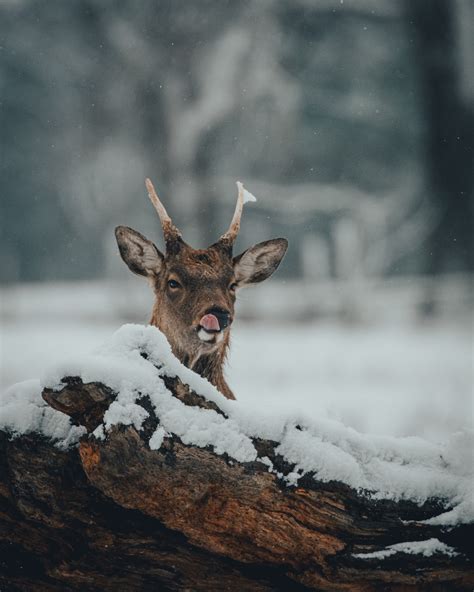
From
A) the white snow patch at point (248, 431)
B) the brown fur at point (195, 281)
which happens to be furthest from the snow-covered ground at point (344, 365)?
the white snow patch at point (248, 431)

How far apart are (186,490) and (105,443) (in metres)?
0.34

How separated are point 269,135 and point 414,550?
1700cm

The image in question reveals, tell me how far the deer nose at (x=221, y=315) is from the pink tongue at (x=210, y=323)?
0.03 metres

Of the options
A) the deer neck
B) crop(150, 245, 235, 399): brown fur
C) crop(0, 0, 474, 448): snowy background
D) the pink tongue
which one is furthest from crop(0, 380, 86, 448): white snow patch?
crop(0, 0, 474, 448): snowy background

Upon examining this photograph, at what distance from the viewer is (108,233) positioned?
19891mm

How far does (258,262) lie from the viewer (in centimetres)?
568

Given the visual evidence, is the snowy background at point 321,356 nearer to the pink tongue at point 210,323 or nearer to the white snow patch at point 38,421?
the pink tongue at point 210,323

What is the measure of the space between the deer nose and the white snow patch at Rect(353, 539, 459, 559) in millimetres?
1908

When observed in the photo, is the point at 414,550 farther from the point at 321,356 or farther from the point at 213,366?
the point at 321,356

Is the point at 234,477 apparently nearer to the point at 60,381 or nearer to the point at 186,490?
the point at 186,490

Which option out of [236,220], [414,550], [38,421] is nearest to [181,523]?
[38,421]

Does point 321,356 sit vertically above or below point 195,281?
above

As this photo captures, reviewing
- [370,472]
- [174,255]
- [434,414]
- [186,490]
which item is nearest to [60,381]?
[186,490]

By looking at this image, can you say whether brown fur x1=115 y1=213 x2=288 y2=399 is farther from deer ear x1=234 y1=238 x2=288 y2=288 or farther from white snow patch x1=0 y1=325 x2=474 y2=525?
white snow patch x1=0 y1=325 x2=474 y2=525
